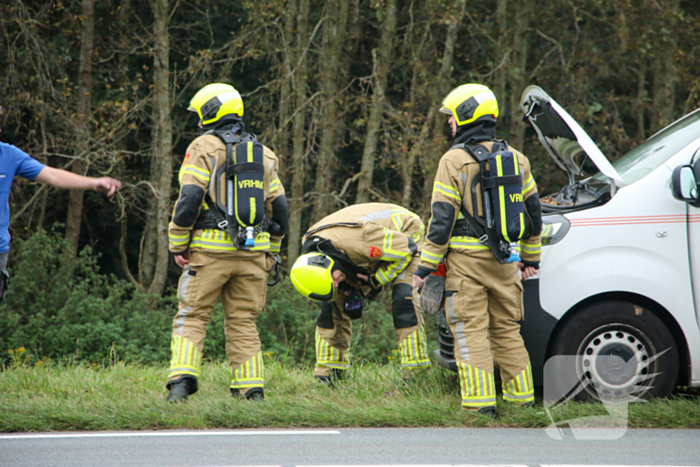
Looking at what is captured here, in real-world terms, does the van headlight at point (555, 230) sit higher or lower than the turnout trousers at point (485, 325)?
higher

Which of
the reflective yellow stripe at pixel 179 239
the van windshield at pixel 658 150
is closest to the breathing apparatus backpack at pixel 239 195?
the reflective yellow stripe at pixel 179 239

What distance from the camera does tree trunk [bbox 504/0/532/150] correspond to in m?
12.6

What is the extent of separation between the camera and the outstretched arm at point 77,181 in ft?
13.0

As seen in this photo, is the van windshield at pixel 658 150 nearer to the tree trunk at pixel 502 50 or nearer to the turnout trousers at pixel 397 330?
the turnout trousers at pixel 397 330

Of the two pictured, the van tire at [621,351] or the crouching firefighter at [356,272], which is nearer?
the van tire at [621,351]

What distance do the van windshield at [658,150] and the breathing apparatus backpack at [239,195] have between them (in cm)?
248

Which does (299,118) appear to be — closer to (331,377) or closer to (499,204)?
(331,377)

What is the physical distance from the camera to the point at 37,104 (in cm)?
1088

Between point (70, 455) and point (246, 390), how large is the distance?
144 centimetres

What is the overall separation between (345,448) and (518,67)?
32.8 ft

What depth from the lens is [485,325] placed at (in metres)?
4.65

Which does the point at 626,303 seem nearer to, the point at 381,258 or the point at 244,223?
the point at 381,258

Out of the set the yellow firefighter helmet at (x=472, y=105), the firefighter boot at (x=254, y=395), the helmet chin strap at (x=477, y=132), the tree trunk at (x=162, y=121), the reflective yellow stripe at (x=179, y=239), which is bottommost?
the firefighter boot at (x=254, y=395)

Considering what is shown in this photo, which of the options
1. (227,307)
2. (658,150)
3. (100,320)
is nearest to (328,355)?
(227,307)
